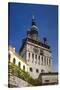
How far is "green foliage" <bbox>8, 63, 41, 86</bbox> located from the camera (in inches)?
71.1

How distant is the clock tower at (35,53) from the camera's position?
1.85 m

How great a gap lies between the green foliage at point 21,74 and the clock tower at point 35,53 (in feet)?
0.12

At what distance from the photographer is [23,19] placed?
6.05 ft

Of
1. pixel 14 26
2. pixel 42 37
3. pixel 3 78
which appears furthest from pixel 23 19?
pixel 3 78

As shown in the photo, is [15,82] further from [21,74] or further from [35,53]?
[35,53]

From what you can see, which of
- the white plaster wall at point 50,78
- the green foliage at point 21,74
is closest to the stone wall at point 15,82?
the green foliage at point 21,74

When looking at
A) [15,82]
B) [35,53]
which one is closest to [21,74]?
[15,82]

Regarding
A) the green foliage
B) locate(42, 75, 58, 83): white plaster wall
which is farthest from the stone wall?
locate(42, 75, 58, 83): white plaster wall

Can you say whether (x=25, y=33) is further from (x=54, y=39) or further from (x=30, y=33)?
(x=54, y=39)

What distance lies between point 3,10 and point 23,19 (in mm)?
185

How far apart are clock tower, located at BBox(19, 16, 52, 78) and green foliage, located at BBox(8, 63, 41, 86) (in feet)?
0.12

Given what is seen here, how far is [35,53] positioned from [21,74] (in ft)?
0.72

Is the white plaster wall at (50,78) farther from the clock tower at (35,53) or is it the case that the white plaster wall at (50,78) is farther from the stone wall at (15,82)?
the stone wall at (15,82)

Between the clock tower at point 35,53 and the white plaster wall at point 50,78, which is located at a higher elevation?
the clock tower at point 35,53
